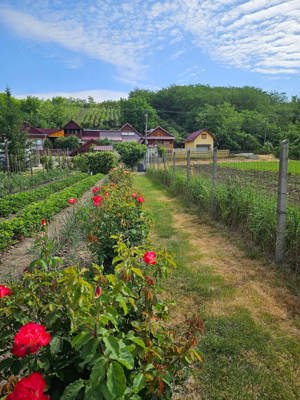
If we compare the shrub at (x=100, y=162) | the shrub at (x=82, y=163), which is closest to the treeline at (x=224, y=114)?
the shrub at (x=100, y=162)

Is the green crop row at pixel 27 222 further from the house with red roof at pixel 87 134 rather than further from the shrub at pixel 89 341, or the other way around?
the house with red roof at pixel 87 134

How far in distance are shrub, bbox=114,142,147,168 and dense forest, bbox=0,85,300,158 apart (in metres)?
26.0

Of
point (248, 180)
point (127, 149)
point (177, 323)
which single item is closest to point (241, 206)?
point (248, 180)

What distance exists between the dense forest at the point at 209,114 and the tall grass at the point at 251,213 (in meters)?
42.3

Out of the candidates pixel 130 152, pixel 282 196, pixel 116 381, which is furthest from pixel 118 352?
pixel 130 152

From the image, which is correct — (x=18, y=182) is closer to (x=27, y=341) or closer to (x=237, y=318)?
(x=237, y=318)

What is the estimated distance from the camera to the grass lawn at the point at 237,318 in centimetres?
212

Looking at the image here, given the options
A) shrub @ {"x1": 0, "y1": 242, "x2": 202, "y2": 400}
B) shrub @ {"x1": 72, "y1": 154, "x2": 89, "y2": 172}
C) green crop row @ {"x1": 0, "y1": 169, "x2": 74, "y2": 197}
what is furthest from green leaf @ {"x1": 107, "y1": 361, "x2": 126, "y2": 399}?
shrub @ {"x1": 72, "y1": 154, "x2": 89, "y2": 172}

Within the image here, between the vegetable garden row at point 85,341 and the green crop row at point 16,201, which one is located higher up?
the vegetable garden row at point 85,341

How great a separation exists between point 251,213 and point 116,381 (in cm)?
464

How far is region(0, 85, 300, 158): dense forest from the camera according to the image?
180 feet

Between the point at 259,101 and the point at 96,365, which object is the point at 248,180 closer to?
the point at 96,365

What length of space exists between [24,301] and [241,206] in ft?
16.4

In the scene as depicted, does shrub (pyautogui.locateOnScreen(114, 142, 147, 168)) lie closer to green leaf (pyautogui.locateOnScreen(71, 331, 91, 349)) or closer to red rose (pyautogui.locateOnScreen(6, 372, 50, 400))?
green leaf (pyautogui.locateOnScreen(71, 331, 91, 349))
